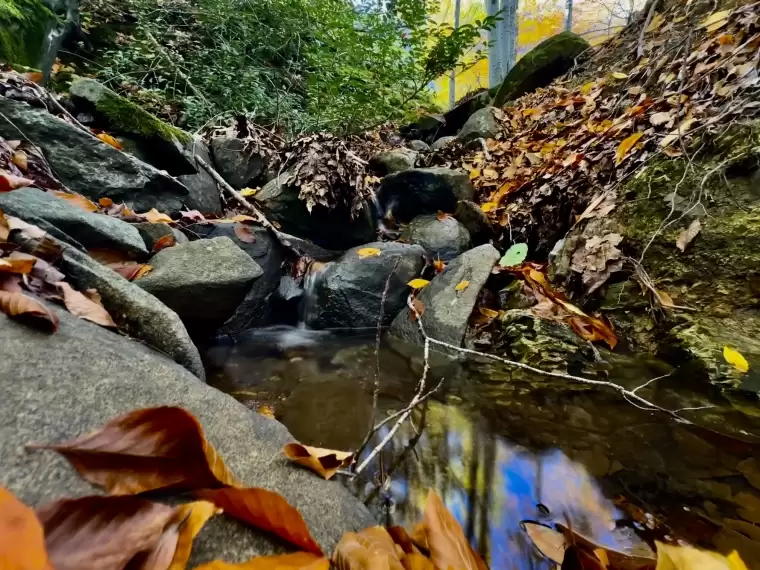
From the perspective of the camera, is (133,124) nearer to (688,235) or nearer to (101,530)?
(101,530)

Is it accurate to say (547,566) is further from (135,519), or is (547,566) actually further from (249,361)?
(249,361)

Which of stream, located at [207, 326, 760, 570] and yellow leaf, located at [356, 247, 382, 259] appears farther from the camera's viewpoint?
yellow leaf, located at [356, 247, 382, 259]

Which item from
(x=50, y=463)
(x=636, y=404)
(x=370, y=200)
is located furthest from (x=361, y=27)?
(x=50, y=463)

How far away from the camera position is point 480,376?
8.45ft

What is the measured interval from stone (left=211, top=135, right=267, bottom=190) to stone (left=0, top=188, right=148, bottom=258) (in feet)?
8.99

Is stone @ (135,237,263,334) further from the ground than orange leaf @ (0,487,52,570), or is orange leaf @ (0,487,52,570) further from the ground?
stone @ (135,237,263,334)

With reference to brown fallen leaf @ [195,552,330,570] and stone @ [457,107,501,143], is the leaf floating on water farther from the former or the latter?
stone @ [457,107,501,143]

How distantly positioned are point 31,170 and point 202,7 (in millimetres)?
6072

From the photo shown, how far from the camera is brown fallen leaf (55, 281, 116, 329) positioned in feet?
5.08

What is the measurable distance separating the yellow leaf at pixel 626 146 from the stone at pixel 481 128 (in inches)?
148

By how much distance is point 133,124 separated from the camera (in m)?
4.19

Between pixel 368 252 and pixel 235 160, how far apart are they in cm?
257

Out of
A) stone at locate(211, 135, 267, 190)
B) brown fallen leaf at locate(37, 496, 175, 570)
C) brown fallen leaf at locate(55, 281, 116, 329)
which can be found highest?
stone at locate(211, 135, 267, 190)

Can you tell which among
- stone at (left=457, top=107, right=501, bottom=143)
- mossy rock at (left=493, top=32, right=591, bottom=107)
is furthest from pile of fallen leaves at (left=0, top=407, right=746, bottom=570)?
mossy rock at (left=493, top=32, right=591, bottom=107)
